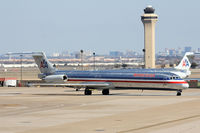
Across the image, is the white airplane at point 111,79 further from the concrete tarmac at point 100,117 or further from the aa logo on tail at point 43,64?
the concrete tarmac at point 100,117

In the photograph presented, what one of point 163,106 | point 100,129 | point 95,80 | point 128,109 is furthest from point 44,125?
point 95,80

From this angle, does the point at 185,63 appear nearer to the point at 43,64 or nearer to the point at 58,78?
the point at 43,64

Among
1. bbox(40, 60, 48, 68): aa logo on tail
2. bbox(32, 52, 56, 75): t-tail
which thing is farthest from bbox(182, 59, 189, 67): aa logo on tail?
bbox(40, 60, 48, 68): aa logo on tail

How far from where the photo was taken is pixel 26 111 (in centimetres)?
4659

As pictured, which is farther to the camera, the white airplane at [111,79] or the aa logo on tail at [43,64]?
the aa logo on tail at [43,64]

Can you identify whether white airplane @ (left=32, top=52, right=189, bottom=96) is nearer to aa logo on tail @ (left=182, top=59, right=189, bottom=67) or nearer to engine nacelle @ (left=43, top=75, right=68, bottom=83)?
engine nacelle @ (left=43, top=75, right=68, bottom=83)

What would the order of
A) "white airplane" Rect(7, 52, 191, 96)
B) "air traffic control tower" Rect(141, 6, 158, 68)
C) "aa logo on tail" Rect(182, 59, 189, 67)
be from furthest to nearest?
"air traffic control tower" Rect(141, 6, 158, 68) < "aa logo on tail" Rect(182, 59, 189, 67) < "white airplane" Rect(7, 52, 191, 96)

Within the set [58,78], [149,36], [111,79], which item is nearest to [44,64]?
[58,78]

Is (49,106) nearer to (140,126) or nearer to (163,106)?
(163,106)

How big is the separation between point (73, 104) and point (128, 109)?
25.7 feet

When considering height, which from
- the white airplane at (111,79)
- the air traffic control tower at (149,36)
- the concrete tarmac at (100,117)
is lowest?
the concrete tarmac at (100,117)

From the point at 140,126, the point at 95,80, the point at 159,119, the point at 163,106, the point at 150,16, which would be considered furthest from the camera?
the point at 150,16

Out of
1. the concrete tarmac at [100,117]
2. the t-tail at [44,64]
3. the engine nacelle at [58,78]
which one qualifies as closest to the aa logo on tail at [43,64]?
the t-tail at [44,64]

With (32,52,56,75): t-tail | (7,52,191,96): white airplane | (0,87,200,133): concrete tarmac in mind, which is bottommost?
(0,87,200,133): concrete tarmac
